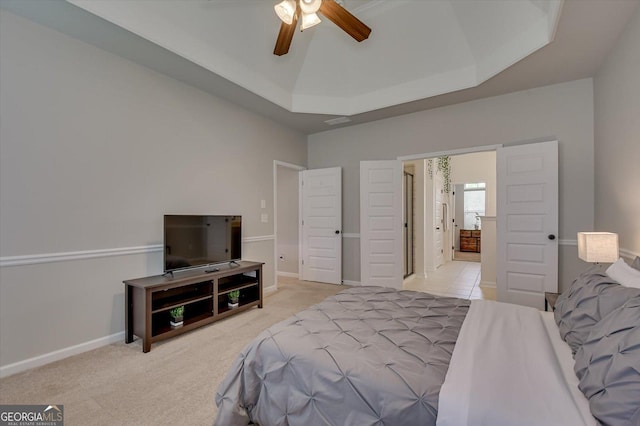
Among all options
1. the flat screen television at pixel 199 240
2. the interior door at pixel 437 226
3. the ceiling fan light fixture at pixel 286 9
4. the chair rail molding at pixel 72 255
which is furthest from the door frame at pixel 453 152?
the chair rail molding at pixel 72 255

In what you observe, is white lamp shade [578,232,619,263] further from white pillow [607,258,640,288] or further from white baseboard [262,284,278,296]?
white baseboard [262,284,278,296]


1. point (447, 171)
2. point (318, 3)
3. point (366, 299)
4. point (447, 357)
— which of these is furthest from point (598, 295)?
point (447, 171)

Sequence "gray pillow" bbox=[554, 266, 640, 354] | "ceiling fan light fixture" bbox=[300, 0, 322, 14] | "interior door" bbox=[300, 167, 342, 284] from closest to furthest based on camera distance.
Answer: "gray pillow" bbox=[554, 266, 640, 354]
"ceiling fan light fixture" bbox=[300, 0, 322, 14]
"interior door" bbox=[300, 167, 342, 284]

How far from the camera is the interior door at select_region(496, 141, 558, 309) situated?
11.1 ft

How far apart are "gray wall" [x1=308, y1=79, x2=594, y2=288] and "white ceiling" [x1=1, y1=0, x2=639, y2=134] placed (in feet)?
0.68

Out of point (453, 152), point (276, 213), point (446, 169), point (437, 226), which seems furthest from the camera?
point (446, 169)

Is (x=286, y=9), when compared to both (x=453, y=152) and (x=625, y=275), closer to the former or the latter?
(x=625, y=275)

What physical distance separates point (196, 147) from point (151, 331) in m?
2.12

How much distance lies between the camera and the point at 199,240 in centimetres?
321

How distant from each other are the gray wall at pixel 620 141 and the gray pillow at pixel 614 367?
1733 mm

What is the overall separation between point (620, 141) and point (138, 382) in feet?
14.8

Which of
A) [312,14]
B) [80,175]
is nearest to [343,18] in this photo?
[312,14]

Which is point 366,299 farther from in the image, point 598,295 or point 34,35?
point 34,35

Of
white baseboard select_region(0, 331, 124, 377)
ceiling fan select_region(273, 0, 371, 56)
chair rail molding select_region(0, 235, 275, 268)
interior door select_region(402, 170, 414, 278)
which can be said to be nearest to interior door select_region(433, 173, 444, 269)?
interior door select_region(402, 170, 414, 278)
